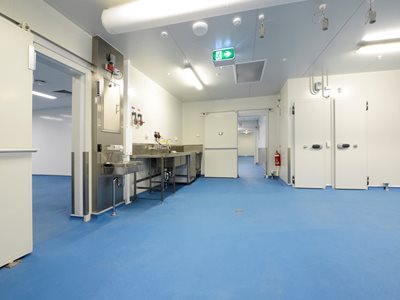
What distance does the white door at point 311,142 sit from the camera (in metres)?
4.52

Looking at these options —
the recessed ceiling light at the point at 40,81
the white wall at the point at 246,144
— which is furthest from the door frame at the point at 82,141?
the white wall at the point at 246,144

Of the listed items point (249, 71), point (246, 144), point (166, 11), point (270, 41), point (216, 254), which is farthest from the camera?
point (246, 144)

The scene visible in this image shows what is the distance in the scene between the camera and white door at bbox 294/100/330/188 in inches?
178

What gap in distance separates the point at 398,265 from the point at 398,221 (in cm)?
136

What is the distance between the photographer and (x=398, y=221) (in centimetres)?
253

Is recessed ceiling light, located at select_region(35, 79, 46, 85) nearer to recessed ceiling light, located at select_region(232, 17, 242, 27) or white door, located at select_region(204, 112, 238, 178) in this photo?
white door, located at select_region(204, 112, 238, 178)

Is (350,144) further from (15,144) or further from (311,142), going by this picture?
(15,144)

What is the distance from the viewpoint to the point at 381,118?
174 inches

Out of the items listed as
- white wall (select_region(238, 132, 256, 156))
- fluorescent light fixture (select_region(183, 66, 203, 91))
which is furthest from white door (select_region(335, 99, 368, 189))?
white wall (select_region(238, 132, 256, 156))

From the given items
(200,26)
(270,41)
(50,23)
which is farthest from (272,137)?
(50,23)

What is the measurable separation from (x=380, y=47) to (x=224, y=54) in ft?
8.88

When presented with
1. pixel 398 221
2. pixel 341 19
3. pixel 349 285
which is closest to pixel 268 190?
pixel 398 221

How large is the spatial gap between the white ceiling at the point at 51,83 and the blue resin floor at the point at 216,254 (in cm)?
228

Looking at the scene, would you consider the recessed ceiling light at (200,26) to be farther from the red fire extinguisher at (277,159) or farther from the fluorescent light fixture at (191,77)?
the red fire extinguisher at (277,159)
